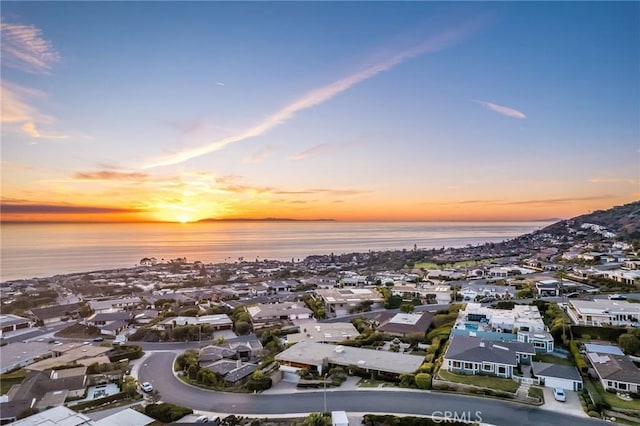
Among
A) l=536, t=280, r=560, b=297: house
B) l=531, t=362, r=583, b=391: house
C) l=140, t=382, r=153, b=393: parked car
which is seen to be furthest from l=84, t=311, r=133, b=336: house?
l=536, t=280, r=560, b=297: house

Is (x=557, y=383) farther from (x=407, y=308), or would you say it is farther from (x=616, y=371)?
(x=407, y=308)

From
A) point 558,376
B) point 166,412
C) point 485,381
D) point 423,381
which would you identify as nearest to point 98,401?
point 166,412

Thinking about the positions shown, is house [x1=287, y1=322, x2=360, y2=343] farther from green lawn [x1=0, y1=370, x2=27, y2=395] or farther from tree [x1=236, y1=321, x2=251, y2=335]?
green lawn [x1=0, y1=370, x2=27, y2=395]

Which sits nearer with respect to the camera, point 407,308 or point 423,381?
point 423,381

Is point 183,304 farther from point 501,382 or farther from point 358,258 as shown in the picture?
point 358,258

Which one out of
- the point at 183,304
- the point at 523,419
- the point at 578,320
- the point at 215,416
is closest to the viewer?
the point at 523,419

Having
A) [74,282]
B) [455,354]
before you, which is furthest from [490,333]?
[74,282]
